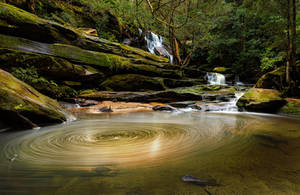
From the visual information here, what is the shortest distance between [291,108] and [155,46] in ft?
52.3

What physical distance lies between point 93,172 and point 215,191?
1247 mm

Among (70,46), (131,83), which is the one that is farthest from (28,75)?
(131,83)

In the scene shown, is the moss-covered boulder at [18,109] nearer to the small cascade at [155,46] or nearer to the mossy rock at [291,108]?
the mossy rock at [291,108]

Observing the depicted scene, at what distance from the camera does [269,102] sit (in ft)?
22.9

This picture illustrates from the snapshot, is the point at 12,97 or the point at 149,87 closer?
the point at 12,97

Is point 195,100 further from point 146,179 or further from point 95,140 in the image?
point 146,179

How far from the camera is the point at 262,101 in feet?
23.2

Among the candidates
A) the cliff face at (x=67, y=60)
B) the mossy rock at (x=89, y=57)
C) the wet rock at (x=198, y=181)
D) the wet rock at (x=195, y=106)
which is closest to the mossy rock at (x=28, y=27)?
the cliff face at (x=67, y=60)

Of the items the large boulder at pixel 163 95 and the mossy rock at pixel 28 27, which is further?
the large boulder at pixel 163 95

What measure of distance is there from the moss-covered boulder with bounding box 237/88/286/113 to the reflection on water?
4.60 metres

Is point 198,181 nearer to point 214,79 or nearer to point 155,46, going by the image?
point 214,79

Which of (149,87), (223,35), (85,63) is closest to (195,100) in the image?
(149,87)

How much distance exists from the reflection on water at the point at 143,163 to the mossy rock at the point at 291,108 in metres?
4.21

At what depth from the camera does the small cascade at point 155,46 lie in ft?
63.6
